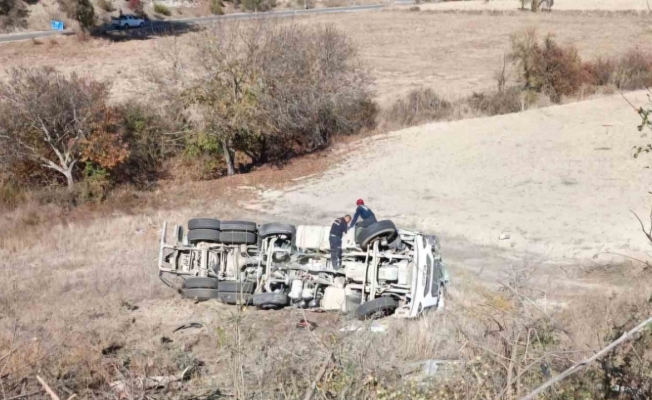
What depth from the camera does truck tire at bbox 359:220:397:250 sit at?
31.8 ft

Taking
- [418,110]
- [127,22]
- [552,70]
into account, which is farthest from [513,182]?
[127,22]

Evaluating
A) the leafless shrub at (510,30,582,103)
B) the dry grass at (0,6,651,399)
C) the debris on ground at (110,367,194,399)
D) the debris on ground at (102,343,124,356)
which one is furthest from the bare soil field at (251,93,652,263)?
the debris on ground at (110,367,194,399)

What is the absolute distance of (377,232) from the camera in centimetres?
970

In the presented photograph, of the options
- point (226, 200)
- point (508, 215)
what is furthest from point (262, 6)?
point (508, 215)

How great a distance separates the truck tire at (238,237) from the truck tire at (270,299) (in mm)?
1197

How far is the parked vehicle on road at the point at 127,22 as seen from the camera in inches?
2009

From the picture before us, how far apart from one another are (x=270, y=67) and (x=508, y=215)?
10.2 m

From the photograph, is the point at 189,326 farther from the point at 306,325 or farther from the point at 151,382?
the point at 306,325

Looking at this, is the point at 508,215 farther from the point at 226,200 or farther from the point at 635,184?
the point at 226,200

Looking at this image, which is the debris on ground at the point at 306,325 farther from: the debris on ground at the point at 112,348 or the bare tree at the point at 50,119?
the bare tree at the point at 50,119

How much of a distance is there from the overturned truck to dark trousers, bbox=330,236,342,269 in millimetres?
69

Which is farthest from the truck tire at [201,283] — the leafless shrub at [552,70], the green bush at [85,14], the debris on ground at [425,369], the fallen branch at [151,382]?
the green bush at [85,14]

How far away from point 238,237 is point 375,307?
2.93 meters

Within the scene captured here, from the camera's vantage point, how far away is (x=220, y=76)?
2150 centimetres
